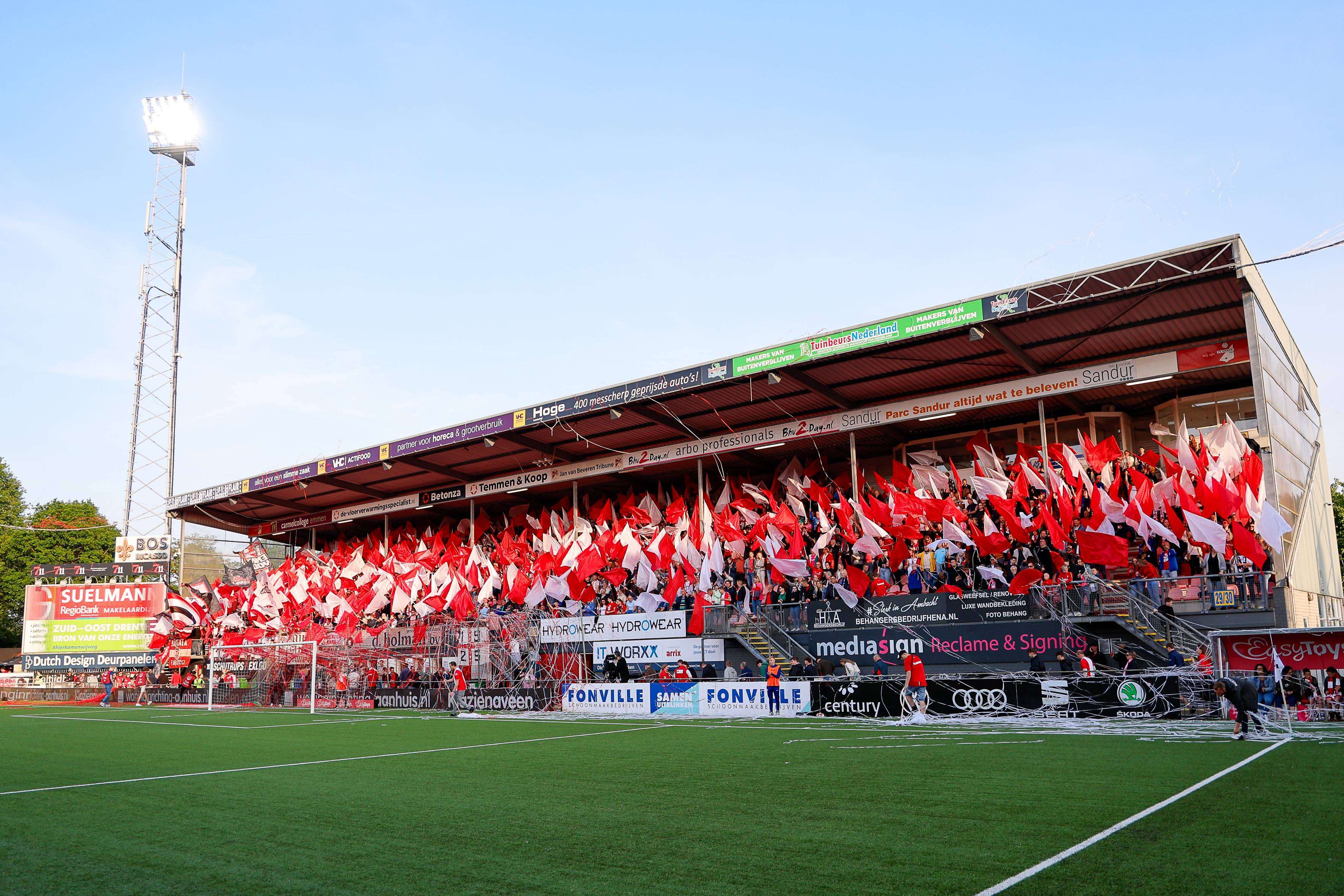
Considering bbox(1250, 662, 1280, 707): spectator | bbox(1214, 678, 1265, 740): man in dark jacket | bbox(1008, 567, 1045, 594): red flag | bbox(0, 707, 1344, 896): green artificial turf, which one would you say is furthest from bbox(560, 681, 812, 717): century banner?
bbox(1214, 678, 1265, 740): man in dark jacket

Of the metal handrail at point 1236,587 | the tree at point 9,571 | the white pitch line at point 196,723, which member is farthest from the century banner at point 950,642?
the tree at point 9,571

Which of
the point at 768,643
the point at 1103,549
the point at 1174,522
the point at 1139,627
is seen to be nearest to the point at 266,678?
the point at 768,643

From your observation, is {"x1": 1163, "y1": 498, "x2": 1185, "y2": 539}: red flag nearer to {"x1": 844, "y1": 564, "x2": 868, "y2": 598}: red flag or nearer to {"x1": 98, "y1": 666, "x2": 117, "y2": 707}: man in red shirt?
{"x1": 844, "y1": 564, "x2": 868, "y2": 598}: red flag

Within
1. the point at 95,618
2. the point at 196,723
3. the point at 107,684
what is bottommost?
the point at 196,723

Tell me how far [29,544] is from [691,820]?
76945 mm

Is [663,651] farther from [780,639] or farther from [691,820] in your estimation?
[691,820]

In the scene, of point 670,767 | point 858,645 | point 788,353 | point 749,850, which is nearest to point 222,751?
point 670,767

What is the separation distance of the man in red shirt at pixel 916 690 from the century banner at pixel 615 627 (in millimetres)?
11779

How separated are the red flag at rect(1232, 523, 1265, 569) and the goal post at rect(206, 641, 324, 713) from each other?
27.7 metres

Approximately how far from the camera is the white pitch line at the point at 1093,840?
230 inches

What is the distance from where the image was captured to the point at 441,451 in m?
44.2

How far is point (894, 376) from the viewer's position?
32.9 m

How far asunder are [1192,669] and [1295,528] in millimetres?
9229

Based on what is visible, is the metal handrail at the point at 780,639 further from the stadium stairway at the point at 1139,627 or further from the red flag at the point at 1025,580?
the stadium stairway at the point at 1139,627
